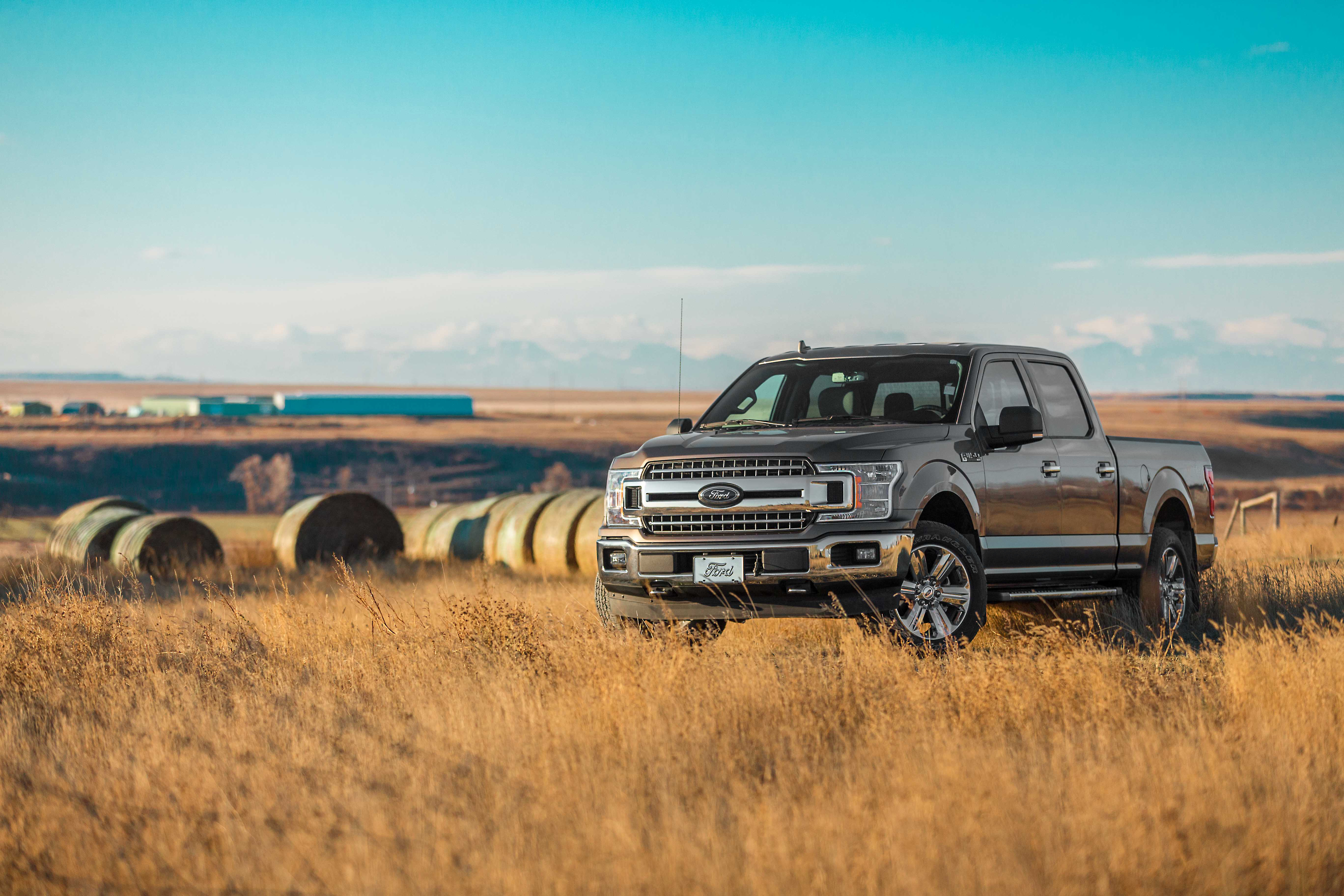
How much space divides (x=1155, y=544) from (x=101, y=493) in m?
133

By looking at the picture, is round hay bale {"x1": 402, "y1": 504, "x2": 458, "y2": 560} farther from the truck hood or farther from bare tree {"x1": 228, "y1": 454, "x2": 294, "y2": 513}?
bare tree {"x1": 228, "y1": 454, "x2": 294, "y2": 513}

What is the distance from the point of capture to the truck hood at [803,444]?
28.2ft

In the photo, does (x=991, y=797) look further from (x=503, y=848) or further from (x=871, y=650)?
(x=871, y=650)

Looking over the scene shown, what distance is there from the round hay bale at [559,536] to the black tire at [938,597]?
40.0ft

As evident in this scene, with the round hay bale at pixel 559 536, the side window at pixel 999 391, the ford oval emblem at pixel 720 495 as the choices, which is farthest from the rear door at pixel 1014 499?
the round hay bale at pixel 559 536

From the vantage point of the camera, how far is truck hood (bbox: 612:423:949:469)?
28.2ft

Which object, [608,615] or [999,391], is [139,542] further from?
[999,391]

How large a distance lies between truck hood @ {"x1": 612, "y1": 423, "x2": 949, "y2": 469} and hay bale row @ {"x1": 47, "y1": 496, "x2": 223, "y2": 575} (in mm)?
14325

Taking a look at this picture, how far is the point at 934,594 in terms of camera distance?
8.84 m

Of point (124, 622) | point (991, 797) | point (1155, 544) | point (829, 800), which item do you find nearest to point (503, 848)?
point (829, 800)

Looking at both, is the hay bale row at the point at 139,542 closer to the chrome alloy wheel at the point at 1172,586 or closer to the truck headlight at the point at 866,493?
the chrome alloy wheel at the point at 1172,586

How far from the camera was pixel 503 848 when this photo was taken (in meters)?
5.13

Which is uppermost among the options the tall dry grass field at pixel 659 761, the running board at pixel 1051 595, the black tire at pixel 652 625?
the running board at pixel 1051 595

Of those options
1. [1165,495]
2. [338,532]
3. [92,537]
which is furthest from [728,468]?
[92,537]
